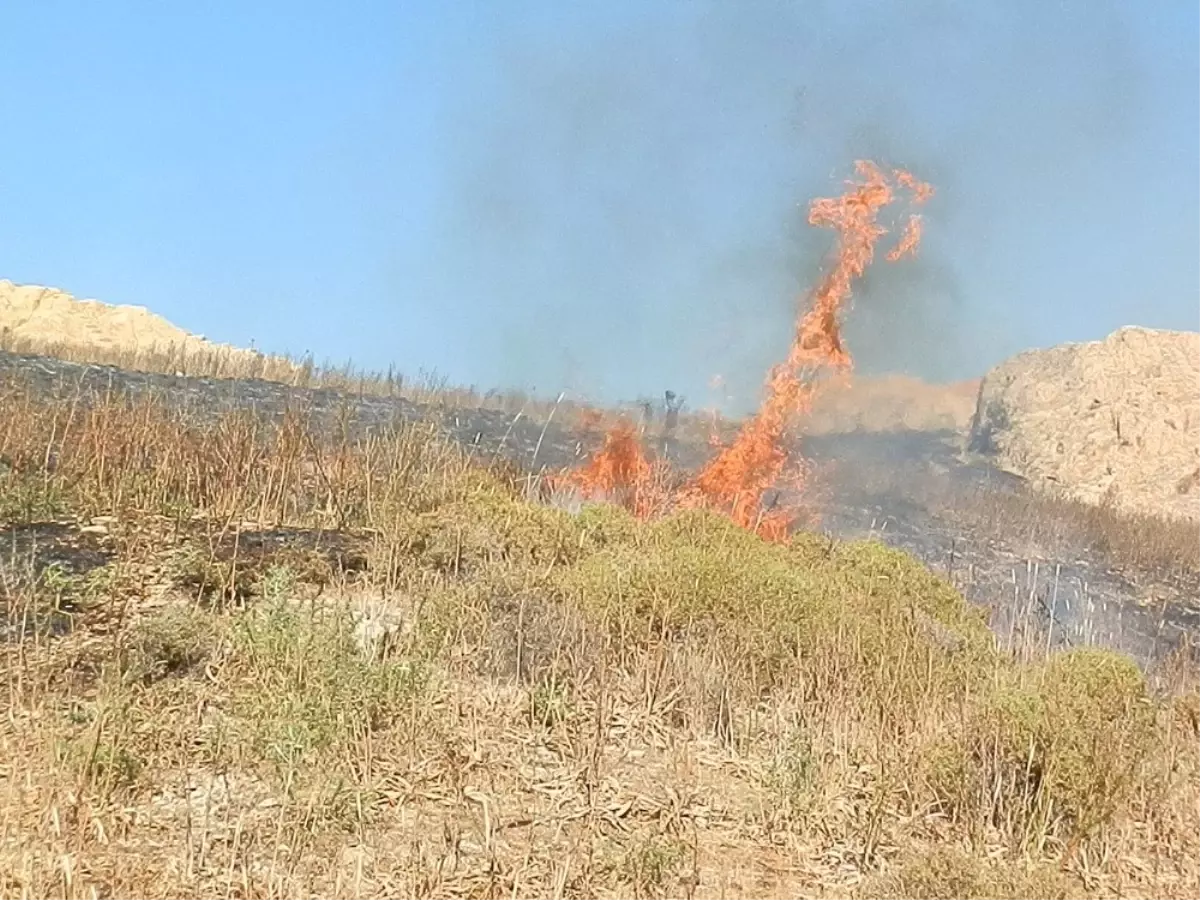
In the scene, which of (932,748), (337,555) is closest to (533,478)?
(337,555)

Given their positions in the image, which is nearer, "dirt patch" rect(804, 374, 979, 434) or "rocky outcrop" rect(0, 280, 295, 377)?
"dirt patch" rect(804, 374, 979, 434)

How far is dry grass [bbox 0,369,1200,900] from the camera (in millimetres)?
4320

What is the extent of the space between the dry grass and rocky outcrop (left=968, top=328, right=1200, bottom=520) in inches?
701

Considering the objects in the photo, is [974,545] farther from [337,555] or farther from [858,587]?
[337,555]

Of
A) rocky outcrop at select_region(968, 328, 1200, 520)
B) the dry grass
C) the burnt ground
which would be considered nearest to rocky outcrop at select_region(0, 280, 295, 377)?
the burnt ground

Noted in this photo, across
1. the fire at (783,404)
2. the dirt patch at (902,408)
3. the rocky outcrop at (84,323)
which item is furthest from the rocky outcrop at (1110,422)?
the rocky outcrop at (84,323)

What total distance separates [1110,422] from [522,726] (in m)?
23.7

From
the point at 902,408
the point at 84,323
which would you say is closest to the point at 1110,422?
the point at 902,408

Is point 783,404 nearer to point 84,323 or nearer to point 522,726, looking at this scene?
point 522,726

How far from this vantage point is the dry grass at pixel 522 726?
4.32 metres

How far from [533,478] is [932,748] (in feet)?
23.6

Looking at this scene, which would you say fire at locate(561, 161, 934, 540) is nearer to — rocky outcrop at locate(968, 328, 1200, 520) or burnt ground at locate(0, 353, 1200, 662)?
burnt ground at locate(0, 353, 1200, 662)

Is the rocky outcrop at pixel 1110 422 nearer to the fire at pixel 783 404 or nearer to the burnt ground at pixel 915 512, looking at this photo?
the burnt ground at pixel 915 512

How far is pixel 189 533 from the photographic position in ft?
26.9
